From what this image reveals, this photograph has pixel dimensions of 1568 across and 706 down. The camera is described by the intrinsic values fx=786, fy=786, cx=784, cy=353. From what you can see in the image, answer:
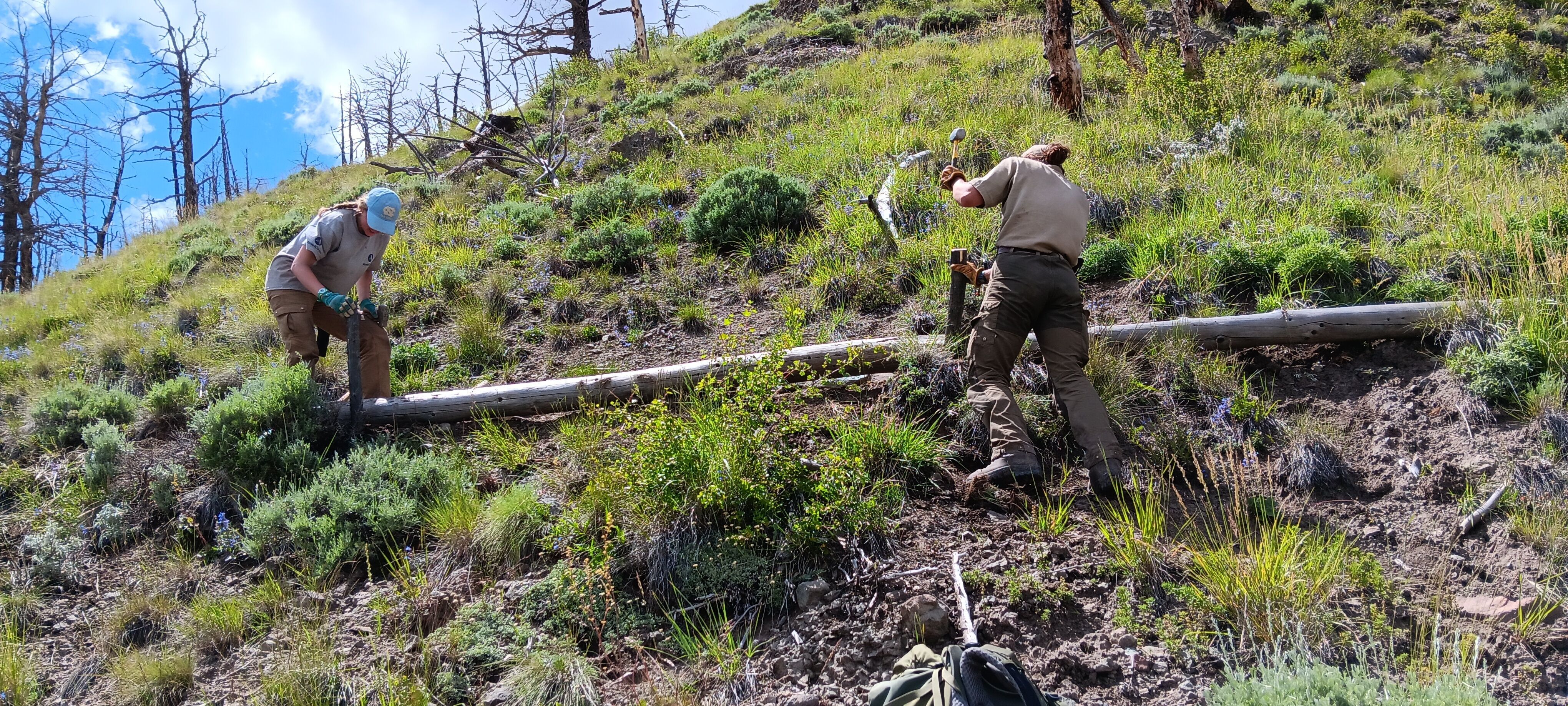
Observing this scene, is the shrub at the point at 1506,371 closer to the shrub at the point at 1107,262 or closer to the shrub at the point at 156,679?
the shrub at the point at 1107,262

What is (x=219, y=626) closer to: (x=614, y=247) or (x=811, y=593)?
(x=811, y=593)

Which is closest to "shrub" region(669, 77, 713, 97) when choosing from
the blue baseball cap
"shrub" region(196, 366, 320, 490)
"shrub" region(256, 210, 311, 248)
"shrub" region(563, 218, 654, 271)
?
"shrub" region(256, 210, 311, 248)

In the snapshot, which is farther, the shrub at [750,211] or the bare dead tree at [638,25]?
the bare dead tree at [638,25]

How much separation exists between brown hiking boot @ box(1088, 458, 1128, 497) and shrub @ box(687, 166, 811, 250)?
190 inches

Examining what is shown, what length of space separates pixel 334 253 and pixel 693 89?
1030 cm

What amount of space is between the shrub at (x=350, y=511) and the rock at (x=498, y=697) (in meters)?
1.58

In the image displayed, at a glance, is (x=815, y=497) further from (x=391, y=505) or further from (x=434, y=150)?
(x=434, y=150)

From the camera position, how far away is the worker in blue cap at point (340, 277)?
623 cm

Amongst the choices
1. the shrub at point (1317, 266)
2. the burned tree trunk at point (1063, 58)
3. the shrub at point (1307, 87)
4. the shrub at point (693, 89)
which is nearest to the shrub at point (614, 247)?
the burned tree trunk at point (1063, 58)

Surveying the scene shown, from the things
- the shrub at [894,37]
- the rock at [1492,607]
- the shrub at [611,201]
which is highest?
the shrub at [894,37]

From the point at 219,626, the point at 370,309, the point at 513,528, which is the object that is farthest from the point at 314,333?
the point at 513,528

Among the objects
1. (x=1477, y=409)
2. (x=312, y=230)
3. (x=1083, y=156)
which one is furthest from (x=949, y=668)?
(x=1083, y=156)

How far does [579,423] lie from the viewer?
5613mm

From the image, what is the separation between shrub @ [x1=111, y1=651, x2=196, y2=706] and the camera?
415 centimetres
